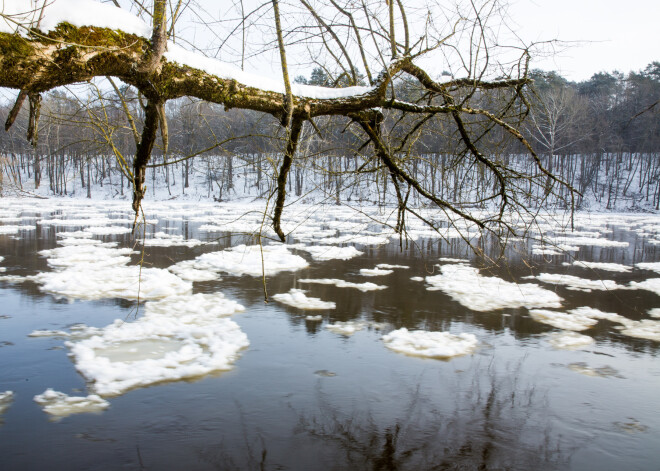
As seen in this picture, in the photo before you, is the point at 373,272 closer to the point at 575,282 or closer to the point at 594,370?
the point at 575,282

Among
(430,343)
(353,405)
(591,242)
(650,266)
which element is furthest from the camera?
(591,242)

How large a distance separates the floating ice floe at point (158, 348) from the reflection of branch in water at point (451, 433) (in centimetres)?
168

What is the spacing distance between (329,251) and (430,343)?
7.88 meters

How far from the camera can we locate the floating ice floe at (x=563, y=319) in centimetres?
723

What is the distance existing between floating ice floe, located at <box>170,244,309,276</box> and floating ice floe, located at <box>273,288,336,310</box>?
1.41 m

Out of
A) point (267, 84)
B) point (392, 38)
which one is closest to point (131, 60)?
point (267, 84)

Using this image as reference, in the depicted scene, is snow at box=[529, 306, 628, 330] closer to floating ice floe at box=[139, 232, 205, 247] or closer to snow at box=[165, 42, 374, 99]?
snow at box=[165, 42, 374, 99]

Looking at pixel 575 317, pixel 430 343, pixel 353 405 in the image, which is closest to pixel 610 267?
pixel 575 317

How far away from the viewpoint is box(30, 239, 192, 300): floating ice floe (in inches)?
334

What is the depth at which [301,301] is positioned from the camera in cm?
839

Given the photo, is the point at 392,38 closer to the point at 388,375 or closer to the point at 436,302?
the point at 388,375

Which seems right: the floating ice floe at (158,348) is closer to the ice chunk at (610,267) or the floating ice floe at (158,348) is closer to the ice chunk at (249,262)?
the ice chunk at (249,262)

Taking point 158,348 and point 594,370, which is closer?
point 594,370

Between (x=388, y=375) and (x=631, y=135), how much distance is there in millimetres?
50702
